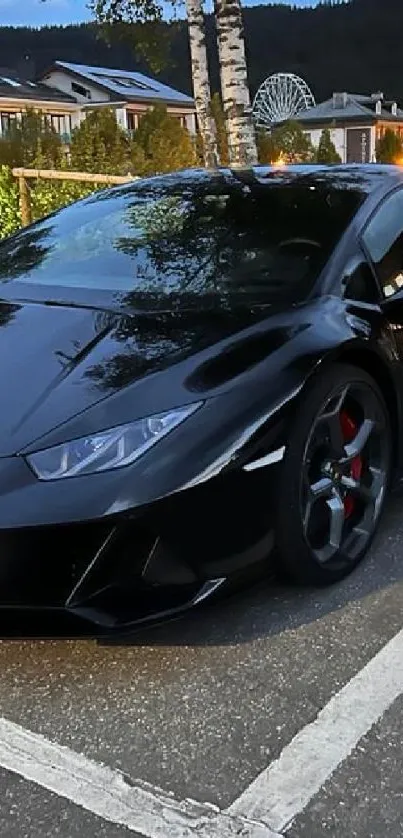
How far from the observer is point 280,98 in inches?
2586

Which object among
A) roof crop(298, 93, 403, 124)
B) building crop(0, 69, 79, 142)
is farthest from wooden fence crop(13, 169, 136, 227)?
roof crop(298, 93, 403, 124)

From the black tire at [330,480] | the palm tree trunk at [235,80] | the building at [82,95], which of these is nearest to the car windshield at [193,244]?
the black tire at [330,480]

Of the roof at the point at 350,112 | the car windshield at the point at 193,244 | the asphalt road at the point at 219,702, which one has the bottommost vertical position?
the asphalt road at the point at 219,702

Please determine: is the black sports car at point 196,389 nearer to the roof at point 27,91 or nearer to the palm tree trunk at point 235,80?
the palm tree trunk at point 235,80

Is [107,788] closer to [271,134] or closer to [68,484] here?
[68,484]

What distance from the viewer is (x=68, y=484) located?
218 cm

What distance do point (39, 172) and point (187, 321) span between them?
6.17 m

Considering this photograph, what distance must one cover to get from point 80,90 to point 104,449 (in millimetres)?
55682

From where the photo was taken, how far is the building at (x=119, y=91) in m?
50.1

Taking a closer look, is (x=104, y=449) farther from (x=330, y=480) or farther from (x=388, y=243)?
(x=388, y=243)

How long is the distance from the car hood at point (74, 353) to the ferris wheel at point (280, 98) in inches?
2551

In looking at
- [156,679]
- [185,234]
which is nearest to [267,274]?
[185,234]

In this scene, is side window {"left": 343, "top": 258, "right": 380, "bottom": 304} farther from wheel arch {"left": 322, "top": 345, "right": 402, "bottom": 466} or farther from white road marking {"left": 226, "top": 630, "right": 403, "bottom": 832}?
white road marking {"left": 226, "top": 630, "right": 403, "bottom": 832}

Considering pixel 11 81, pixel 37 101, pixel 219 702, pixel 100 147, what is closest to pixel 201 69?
pixel 100 147
